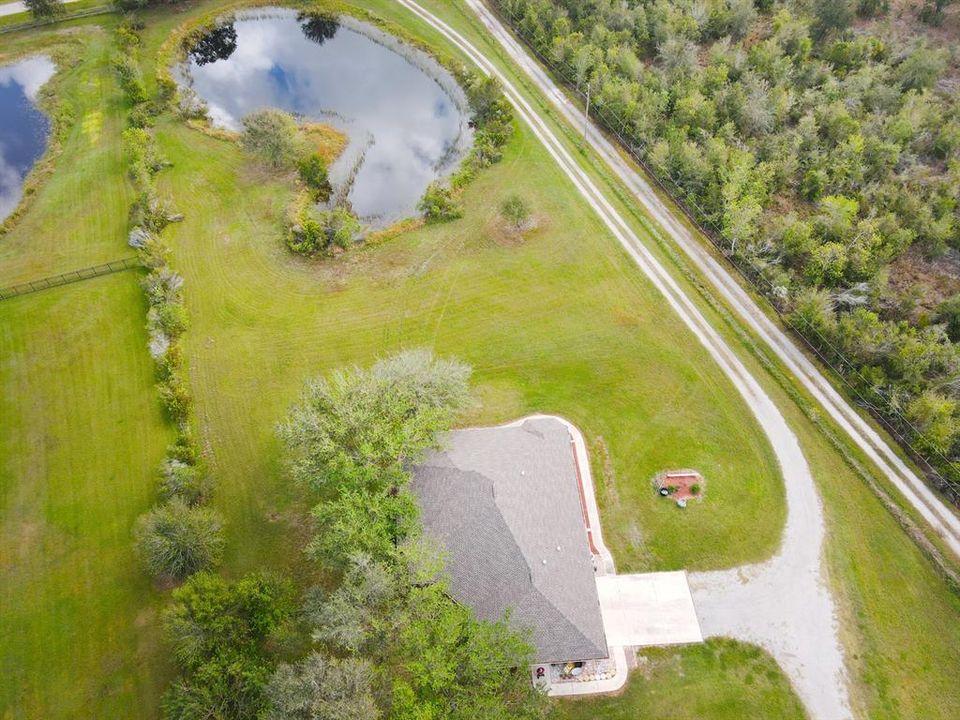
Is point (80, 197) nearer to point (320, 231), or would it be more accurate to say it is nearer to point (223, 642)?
point (320, 231)

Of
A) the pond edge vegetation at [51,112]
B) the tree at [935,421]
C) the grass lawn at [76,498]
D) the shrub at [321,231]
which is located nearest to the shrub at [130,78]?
the pond edge vegetation at [51,112]

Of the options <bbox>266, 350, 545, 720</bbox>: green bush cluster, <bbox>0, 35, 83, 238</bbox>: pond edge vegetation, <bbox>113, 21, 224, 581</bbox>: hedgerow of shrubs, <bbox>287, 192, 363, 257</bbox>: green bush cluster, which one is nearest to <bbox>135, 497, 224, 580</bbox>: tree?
<bbox>113, 21, 224, 581</bbox>: hedgerow of shrubs

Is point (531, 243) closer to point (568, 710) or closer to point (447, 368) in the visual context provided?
point (447, 368)

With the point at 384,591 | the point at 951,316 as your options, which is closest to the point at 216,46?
the point at 384,591

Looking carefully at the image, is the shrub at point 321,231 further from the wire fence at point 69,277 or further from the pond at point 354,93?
the wire fence at point 69,277

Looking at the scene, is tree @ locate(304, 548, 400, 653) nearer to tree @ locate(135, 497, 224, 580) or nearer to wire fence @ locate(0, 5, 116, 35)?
tree @ locate(135, 497, 224, 580)

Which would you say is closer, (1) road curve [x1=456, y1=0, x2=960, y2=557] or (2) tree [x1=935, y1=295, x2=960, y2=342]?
(1) road curve [x1=456, y1=0, x2=960, y2=557]
